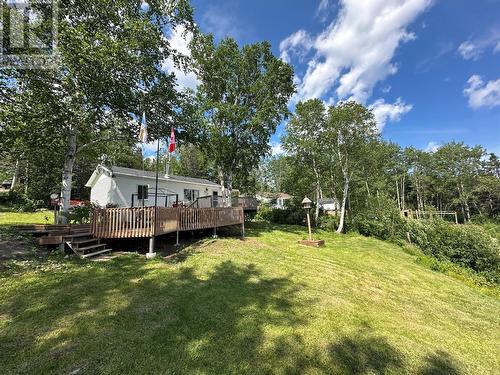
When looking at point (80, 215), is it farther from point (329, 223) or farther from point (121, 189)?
point (329, 223)

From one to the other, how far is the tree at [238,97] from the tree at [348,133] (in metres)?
4.33

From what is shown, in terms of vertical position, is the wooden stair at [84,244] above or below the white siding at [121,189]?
below

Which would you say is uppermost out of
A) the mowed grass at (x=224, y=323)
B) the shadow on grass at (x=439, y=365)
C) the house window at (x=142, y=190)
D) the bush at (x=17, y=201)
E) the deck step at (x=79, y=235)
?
the house window at (x=142, y=190)

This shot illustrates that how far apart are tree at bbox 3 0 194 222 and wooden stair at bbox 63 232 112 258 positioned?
3778 mm

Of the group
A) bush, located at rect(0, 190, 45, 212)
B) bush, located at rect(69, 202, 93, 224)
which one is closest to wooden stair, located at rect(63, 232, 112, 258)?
bush, located at rect(69, 202, 93, 224)

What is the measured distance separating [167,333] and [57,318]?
5.64ft

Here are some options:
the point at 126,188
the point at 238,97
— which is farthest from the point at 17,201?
the point at 238,97

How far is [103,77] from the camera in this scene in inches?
368

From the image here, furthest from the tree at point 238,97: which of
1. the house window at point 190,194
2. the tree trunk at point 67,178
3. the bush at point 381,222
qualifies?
the bush at point 381,222

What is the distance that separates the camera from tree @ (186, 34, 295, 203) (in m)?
16.8

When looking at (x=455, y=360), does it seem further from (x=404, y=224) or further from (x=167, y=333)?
(x=404, y=224)

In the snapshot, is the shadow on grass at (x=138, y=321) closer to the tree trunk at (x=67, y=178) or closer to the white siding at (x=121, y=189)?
the tree trunk at (x=67, y=178)

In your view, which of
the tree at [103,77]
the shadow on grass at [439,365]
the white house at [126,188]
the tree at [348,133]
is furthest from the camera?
the tree at [348,133]

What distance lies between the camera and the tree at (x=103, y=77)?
29.7 ft
